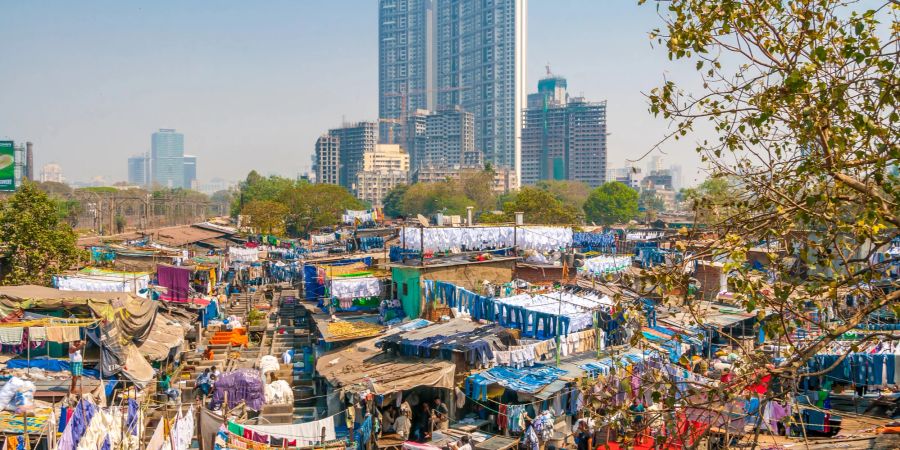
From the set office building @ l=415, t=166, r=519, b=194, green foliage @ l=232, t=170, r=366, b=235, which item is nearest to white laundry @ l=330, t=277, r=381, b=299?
green foliage @ l=232, t=170, r=366, b=235

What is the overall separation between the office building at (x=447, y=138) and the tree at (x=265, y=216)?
318 ft

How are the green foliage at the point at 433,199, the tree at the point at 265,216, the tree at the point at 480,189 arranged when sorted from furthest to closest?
the tree at the point at 480,189 < the green foliage at the point at 433,199 < the tree at the point at 265,216

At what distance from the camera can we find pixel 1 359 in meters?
14.4

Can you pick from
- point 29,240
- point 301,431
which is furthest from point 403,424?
point 29,240

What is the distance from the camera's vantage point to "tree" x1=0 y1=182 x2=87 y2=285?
2269 centimetres

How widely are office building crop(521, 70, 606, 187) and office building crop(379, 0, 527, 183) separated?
11434mm

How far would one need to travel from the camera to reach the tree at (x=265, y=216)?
53781 mm

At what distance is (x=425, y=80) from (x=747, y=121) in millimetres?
184844

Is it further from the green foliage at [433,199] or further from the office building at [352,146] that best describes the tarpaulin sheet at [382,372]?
the office building at [352,146]

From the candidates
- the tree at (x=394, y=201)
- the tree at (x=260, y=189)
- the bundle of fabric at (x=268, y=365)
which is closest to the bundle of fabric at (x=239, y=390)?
the bundle of fabric at (x=268, y=365)

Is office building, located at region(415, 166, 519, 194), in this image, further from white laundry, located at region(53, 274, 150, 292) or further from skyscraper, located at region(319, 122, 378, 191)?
white laundry, located at region(53, 274, 150, 292)

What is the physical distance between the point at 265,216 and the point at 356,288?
3503 cm

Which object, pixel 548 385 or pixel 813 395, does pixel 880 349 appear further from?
pixel 548 385

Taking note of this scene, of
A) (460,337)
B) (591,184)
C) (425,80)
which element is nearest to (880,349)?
(460,337)
